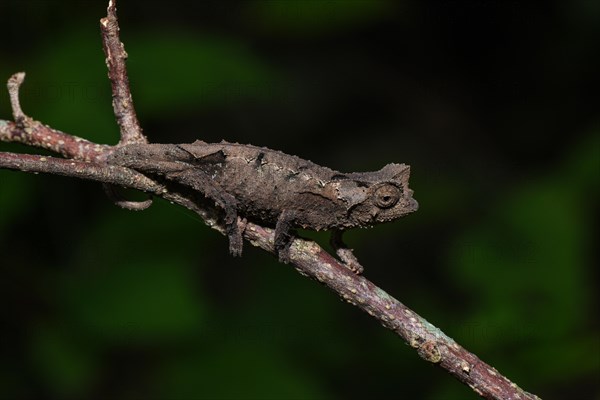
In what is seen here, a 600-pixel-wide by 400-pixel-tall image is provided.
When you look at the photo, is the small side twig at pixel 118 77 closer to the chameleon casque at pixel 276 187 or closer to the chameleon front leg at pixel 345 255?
the chameleon casque at pixel 276 187

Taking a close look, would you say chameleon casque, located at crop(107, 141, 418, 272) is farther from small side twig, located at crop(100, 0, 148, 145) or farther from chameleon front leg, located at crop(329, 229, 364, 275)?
small side twig, located at crop(100, 0, 148, 145)

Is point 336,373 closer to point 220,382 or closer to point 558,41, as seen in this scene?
point 220,382

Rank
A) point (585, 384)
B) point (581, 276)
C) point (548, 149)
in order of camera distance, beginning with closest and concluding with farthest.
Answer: point (581, 276) < point (585, 384) < point (548, 149)

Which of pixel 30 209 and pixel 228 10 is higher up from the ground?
pixel 228 10

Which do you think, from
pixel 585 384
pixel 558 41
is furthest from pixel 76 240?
pixel 558 41

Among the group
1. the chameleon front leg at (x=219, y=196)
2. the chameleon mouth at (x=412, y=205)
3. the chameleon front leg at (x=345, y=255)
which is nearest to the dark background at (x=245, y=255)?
the chameleon front leg at (x=219, y=196)
